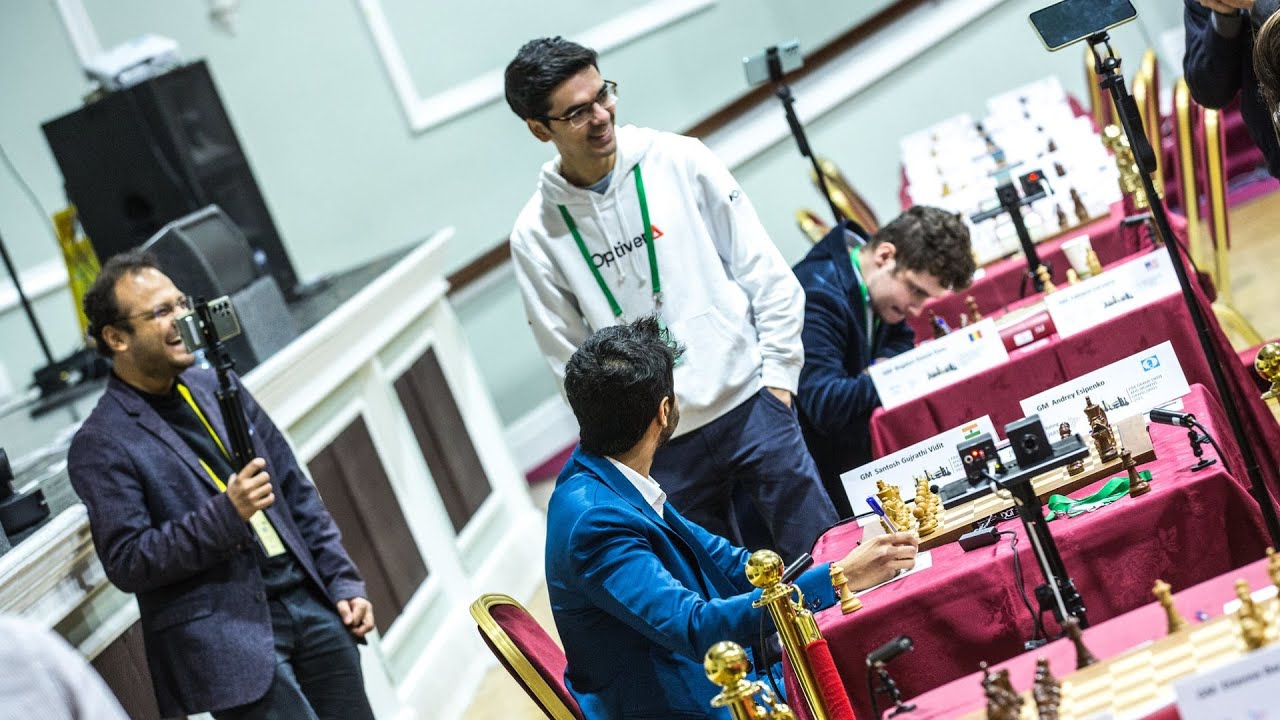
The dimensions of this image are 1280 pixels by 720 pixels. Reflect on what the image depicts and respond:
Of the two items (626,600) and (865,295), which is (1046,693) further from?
(865,295)

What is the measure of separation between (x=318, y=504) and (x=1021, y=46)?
5.45 meters

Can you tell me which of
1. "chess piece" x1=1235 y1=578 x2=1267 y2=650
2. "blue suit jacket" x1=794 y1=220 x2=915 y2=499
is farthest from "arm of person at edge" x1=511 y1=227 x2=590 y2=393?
"chess piece" x1=1235 y1=578 x2=1267 y2=650

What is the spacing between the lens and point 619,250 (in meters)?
3.21

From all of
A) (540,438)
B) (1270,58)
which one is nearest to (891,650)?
(1270,58)

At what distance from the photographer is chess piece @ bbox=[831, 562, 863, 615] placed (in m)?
2.24

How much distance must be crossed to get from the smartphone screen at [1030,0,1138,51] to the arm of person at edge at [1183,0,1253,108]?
0.78 metres

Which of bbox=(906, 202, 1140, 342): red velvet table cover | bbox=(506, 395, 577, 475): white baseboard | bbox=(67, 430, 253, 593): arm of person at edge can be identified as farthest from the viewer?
bbox=(506, 395, 577, 475): white baseboard

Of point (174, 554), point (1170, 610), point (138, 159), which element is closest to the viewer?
point (1170, 610)

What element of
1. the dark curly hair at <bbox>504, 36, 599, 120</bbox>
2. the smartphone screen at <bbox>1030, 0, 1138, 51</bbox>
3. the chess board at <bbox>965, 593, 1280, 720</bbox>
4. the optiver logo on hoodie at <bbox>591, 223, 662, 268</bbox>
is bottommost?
the chess board at <bbox>965, 593, 1280, 720</bbox>

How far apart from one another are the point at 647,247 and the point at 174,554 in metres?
1.20

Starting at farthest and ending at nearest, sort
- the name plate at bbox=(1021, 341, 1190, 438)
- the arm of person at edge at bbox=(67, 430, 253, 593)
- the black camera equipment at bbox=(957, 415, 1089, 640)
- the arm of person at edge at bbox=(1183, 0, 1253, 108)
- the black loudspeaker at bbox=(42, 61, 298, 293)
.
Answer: the black loudspeaker at bbox=(42, 61, 298, 293) → the arm of person at edge at bbox=(1183, 0, 1253, 108) → the arm of person at edge at bbox=(67, 430, 253, 593) → the name plate at bbox=(1021, 341, 1190, 438) → the black camera equipment at bbox=(957, 415, 1089, 640)

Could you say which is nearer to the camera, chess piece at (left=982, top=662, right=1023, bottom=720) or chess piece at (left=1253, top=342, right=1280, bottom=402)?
chess piece at (left=982, top=662, right=1023, bottom=720)

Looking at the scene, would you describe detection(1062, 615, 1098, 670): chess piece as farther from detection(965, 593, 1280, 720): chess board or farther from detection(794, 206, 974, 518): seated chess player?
detection(794, 206, 974, 518): seated chess player

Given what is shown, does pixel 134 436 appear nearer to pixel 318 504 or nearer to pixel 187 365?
pixel 187 365
